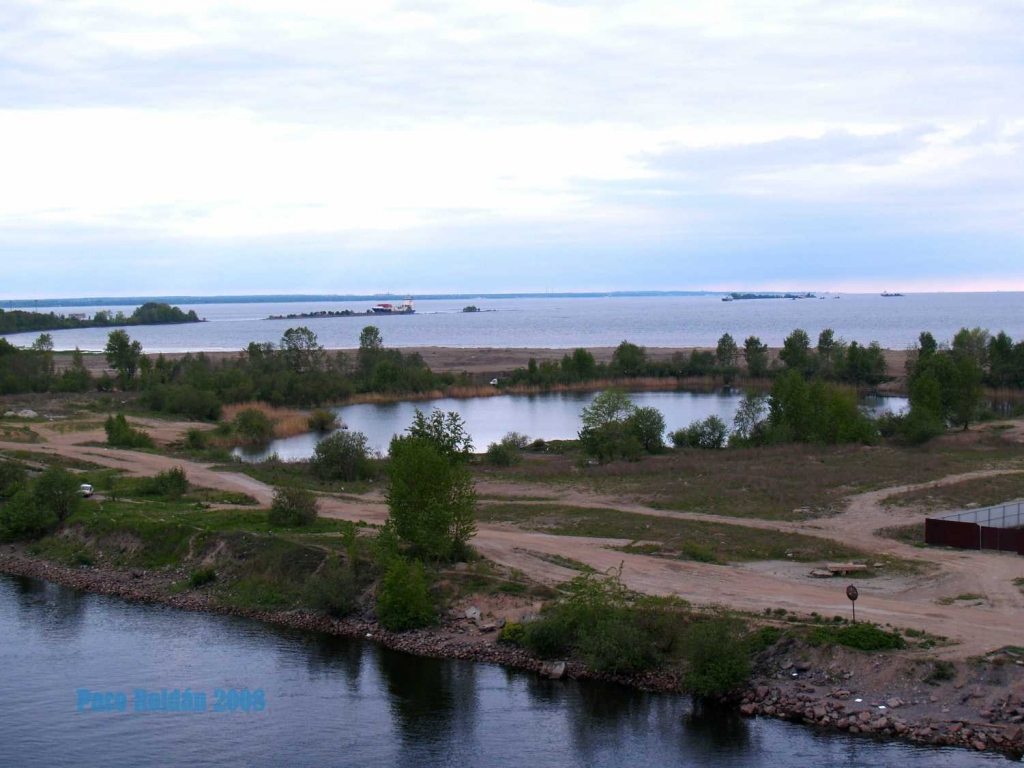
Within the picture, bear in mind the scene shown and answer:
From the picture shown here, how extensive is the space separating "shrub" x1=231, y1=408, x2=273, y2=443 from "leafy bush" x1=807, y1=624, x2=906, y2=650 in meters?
49.9

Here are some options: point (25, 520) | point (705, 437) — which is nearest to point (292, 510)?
point (25, 520)

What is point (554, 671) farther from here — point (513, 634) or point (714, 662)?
point (714, 662)

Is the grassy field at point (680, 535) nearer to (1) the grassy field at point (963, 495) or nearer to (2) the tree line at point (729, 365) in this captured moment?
(1) the grassy field at point (963, 495)

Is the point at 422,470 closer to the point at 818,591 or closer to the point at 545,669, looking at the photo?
the point at 545,669

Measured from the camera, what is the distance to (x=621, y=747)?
67.4 ft

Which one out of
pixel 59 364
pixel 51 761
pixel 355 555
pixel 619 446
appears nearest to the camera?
pixel 51 761

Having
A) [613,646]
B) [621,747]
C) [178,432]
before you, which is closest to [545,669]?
[613,646]

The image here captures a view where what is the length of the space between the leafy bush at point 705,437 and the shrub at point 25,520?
117ft

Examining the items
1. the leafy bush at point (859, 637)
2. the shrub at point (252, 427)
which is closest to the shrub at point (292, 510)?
the leafy bush at point (859, 637)

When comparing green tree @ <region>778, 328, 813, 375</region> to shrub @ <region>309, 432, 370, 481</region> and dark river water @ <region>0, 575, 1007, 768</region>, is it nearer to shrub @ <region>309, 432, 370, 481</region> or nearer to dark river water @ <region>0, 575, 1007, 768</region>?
shrub @ <region>309, 432, 370, 481</region>

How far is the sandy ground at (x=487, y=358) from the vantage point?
11381 cm

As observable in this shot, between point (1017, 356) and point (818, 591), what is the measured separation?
68.2 meters

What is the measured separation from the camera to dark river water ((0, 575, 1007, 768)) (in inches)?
791

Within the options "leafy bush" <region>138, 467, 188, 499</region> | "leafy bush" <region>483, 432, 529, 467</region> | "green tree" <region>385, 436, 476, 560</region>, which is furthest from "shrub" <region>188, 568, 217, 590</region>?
"leafy bush" <region>483, 432, 529, 467</region>
